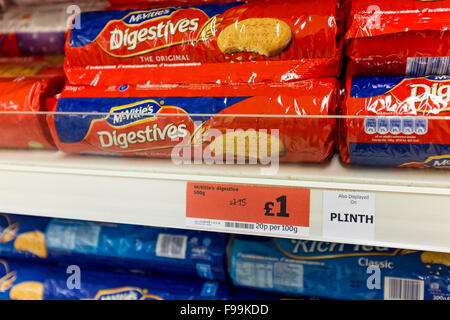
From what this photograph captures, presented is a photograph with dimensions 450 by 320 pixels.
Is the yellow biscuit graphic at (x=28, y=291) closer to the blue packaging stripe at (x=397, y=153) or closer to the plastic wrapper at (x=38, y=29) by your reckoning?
the plastic wrapper at (x=38, y=29)

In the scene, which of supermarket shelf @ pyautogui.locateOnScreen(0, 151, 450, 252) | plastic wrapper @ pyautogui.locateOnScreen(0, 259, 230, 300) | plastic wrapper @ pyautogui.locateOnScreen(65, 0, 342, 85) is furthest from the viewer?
plastic wrapper @ pyautogui.locateOnScreen(0, 259, 230, 300)

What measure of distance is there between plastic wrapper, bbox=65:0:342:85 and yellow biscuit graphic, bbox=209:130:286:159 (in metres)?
0.13

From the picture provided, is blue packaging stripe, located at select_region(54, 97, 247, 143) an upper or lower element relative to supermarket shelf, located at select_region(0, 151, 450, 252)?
upper

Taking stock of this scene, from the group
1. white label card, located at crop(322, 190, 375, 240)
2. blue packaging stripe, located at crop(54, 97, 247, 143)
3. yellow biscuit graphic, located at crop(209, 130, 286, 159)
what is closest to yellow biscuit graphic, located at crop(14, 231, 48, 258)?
blue packaging stripe, located at crop(54, 97, 247, 143)

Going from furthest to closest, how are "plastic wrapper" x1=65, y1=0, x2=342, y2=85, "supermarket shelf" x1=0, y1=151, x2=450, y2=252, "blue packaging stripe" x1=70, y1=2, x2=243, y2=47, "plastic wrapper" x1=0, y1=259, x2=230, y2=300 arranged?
1. "plastic wrapper" x1=0, y1=259, x2=230, y2=300
2. "blue packaging stripe" x1=70, y1=2, x2=243, y2=47
3. "plastic wrapper" x1=65, y1=0, x2=342, y2=85
4. "supermarket shelf" x1=0, y1=151, x2=450, y2=252

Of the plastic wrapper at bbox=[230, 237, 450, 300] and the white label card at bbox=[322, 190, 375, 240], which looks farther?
the plastic wrapper at bbox=[230, 237, 450, 300]

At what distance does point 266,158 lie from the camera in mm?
641

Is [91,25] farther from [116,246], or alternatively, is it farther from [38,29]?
[116,246]

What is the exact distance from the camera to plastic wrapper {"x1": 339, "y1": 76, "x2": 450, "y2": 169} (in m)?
0.56

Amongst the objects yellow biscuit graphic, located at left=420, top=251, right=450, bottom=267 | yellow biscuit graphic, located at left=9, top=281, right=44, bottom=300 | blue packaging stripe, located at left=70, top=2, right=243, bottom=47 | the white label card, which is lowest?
yellow biscuit graphic, located at left=9, top=281, right=44, bottom=300

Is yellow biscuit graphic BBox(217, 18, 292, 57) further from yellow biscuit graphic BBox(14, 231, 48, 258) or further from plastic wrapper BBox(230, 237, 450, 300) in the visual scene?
yellow biscuit graphic BBox(14, 231, 48, 258)

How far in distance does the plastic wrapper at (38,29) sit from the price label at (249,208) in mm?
620

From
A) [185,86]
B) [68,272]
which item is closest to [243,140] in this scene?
[185,86]

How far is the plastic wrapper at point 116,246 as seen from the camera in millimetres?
860
